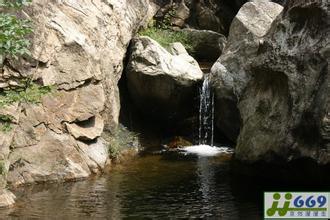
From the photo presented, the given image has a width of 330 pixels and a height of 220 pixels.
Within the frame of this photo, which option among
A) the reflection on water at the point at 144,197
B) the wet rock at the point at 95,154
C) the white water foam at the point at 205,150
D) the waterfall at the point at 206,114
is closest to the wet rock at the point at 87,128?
the wet rock at the point at 95,154

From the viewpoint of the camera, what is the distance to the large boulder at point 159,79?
2182 centimetres

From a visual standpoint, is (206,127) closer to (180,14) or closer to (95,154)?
(95,154)

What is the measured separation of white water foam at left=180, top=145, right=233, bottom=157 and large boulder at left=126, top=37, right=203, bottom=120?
1938mm

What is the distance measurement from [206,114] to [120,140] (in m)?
4.53

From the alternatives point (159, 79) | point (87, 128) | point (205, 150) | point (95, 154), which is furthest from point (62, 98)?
point (205, 150)

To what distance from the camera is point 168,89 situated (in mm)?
22094

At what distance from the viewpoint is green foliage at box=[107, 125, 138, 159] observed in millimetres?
19406

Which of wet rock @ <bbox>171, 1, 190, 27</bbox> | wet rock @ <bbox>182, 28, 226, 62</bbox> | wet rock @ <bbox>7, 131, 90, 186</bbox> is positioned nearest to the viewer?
wet rock @ <bbox>7, 131, 90, 186</bbox>

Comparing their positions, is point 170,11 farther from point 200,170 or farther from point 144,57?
point 200,170

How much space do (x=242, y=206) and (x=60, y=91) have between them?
765 centimetres

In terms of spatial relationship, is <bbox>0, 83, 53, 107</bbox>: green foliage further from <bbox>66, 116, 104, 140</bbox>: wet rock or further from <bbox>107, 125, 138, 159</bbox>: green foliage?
<bbox>107, 125, 138, 159</bbox>: green foliage

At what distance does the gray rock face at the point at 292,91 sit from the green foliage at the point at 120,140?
505 cm

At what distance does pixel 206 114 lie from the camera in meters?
23.2

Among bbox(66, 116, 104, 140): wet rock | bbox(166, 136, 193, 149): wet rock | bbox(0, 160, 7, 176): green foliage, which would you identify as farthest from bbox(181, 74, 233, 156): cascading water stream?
bbox(0, 160, 7, 176): green foliage
